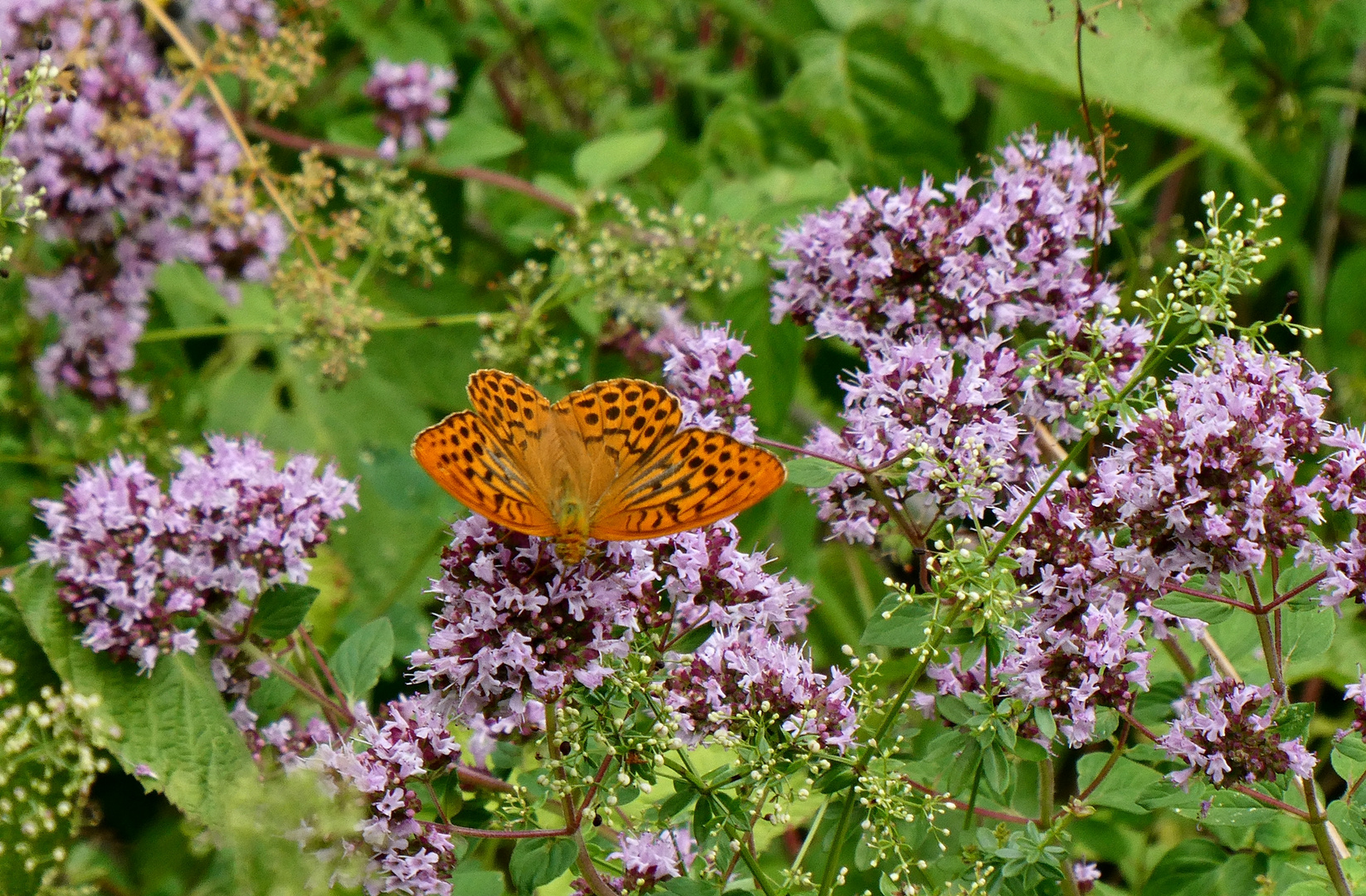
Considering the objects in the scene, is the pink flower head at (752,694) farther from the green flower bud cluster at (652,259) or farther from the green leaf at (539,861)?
the green flower bud cluster at (652,259)

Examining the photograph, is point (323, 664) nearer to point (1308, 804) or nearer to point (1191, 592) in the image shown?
point (1191, 592)

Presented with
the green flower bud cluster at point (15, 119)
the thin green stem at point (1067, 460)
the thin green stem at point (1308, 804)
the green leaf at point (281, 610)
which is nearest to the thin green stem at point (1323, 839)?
the thin green stem at point (1308, 804)

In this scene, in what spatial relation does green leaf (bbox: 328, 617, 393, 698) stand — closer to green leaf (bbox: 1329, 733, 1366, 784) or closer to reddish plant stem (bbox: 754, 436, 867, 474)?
reddish plant stem (bbox: 754, 436, 867, 474)

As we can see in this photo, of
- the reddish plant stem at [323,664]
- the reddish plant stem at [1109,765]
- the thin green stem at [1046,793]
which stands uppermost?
the reddish plant stem at [1109,765]

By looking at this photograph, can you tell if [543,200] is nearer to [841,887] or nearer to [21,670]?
[21,670]

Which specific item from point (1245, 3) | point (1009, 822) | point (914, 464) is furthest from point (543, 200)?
point (1245, 3)

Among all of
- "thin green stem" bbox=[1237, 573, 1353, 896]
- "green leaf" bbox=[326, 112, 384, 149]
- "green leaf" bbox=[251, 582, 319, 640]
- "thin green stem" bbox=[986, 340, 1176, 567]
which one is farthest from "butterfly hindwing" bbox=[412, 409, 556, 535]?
"green leaf" bbox=[326, 112, 384, 149]
